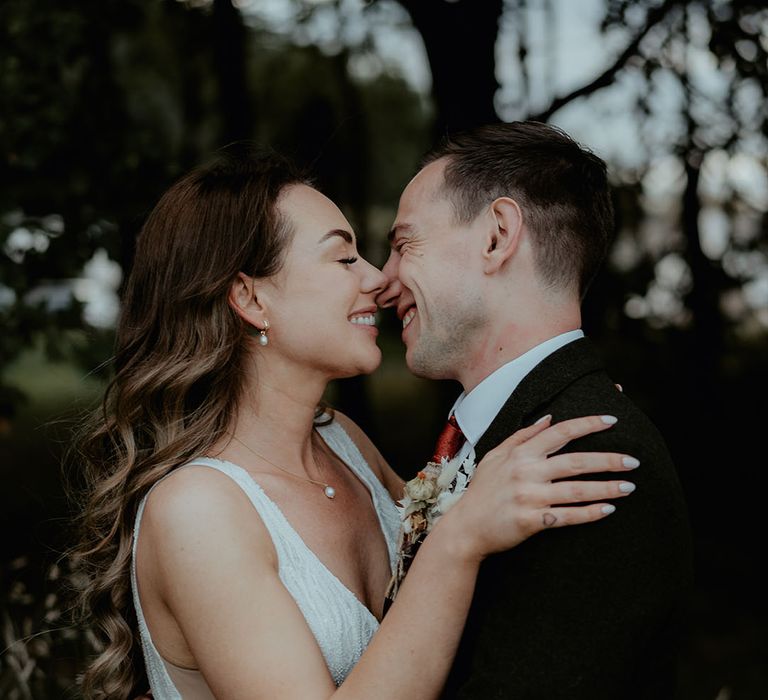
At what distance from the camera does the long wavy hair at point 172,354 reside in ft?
9.71

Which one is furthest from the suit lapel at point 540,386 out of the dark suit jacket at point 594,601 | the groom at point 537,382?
the dark suit jacket at point 594,601

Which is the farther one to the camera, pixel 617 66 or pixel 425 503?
pixel 617 66

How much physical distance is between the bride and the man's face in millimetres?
179

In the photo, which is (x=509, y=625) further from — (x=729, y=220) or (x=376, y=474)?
(x=729, y=220)

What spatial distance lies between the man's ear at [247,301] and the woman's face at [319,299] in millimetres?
38

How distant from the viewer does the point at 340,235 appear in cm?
310

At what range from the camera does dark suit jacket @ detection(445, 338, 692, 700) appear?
215 centimetres

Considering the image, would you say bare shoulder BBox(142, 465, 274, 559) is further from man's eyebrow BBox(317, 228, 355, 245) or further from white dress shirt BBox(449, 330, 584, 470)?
man's eyebrow BBox(317, 228, 355, 245)

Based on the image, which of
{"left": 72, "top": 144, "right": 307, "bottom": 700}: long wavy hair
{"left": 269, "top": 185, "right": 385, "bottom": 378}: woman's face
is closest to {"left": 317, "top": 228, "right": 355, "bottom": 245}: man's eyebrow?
{"left": 269, "top": 185, "right": 385, "bottom": 378}: woman's face

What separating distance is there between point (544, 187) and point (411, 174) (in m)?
2.04

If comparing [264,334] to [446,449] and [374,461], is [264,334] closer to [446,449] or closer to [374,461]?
[446,449]

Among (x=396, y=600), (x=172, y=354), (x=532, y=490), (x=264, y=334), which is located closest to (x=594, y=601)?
(x=532, y=490)

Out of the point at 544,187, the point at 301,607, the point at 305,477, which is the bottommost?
the point at 301,607

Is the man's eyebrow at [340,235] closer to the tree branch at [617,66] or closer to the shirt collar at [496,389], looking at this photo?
the shirt collar at [496,389]
